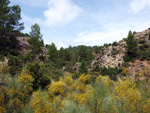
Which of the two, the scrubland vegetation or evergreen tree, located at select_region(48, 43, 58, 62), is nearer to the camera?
the scrubland vegetation

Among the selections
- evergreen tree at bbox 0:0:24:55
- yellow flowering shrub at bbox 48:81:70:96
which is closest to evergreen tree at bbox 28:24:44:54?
evergreen tree at bbox 0:0:24:55

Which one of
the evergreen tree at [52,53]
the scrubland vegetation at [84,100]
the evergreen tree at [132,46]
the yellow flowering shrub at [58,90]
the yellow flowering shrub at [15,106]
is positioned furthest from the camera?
the evergreen tree at [52,53]

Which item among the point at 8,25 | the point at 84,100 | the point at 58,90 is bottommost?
the point at 58,90

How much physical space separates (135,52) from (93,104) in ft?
87.2

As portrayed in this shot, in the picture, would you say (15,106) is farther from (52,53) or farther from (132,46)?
(132,46)

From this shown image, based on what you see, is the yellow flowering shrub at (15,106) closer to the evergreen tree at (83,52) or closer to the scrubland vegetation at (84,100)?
the scrubland vegetation at (84,100)

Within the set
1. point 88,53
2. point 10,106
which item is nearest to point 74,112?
point 10,106

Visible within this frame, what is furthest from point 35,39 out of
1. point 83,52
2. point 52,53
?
point 83,52

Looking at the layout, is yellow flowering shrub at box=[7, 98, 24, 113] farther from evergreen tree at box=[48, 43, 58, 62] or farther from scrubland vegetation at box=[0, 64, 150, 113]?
evergreen tree at box=[48, 43, 58, 62]

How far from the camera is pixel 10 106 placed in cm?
457

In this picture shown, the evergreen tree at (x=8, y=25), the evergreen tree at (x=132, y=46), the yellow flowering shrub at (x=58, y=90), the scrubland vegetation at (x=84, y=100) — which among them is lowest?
the yellow flowering shrub at (x=58, y=90)

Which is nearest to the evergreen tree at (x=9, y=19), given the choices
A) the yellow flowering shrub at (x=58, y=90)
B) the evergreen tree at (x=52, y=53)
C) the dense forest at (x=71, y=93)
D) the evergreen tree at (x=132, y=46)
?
the evergreen tree at (x=52, y=53)

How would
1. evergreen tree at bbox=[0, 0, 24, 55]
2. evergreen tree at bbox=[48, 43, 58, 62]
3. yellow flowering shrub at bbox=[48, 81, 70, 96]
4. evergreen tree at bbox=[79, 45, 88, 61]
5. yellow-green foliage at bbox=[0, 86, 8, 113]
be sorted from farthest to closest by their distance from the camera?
1. evergreen tree at bbox=[79, 45, 88, 61]
2. evergreen tree at bbox=[48, 43, 58, 62]
3. evergreen tree at bbox=[0, 0, 24, 55]
4. yellow flowering shrub at bbox=[48, 81, 70, 96]
5. yellow-green foliage at bbox=[0, 86, 8, 113]

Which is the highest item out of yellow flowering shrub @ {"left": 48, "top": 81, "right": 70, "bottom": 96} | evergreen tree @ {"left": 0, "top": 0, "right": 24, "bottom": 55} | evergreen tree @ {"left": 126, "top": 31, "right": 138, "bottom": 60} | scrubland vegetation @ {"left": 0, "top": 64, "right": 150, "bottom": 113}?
evergreen tree @ {"left": 0, "top": 0, "right": 24, "bottom": 55}
